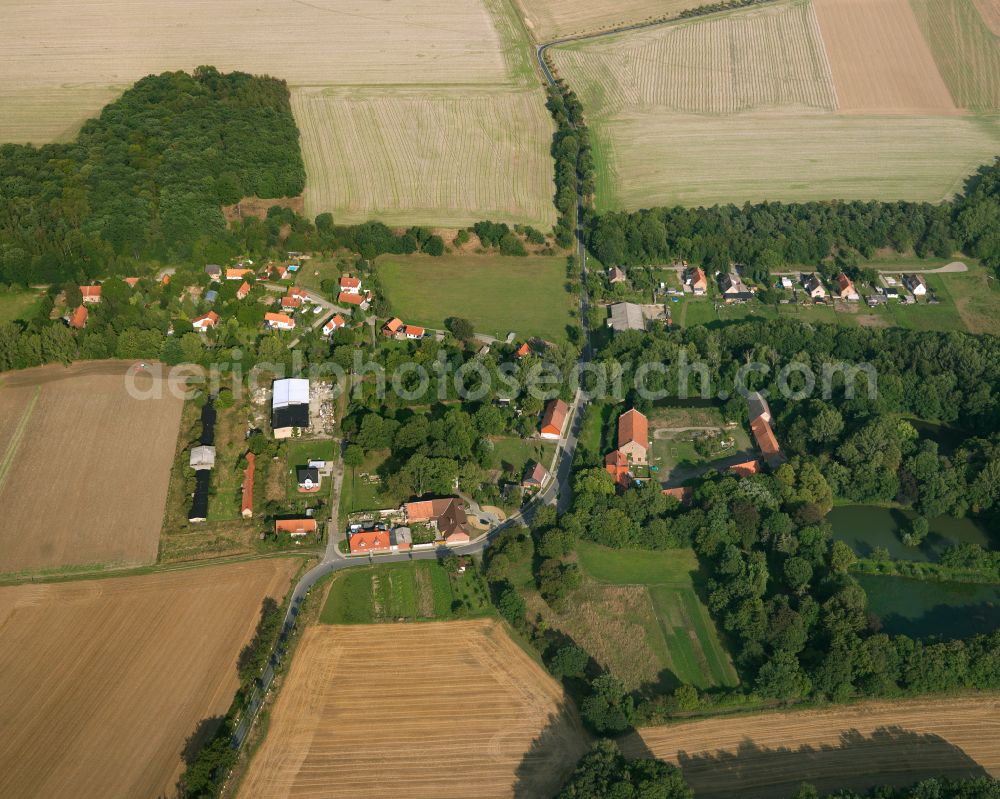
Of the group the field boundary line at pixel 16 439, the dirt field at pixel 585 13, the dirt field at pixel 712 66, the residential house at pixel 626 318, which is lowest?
the field boundary line at pixel 16 439

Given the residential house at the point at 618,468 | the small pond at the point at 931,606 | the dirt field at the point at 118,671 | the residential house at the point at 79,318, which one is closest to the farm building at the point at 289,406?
the dirt field at the point at 118,671

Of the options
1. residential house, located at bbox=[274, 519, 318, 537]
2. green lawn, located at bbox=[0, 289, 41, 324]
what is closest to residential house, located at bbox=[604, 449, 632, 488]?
residential house, located at bbox=[274, 519, 318, 537]

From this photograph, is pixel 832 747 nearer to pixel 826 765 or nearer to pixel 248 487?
pixel 826 765

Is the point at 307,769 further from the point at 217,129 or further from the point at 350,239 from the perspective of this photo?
the point at 217,129

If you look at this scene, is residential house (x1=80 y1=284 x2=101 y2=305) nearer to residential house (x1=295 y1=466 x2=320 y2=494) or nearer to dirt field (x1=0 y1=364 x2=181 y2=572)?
dirt field (x1=0 y1=364 x2=181 y2=572)

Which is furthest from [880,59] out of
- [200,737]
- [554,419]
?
[200,737]

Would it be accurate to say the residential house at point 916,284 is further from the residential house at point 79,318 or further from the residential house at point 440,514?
the residential house at point 79,318
